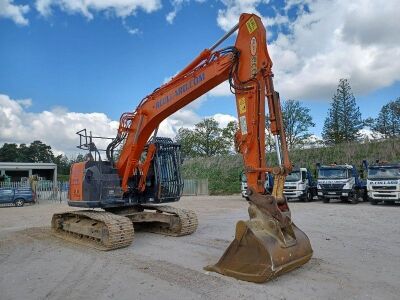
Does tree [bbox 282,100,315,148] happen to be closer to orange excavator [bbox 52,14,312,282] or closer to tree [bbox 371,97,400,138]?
tree [bbox 371,97,400,138]

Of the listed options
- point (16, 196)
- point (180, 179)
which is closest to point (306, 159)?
point (16, 196)

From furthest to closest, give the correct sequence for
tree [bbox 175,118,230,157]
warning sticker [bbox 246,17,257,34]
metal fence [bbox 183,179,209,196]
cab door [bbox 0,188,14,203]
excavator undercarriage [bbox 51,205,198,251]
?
1. tree [bbox 175,118,230,157]
2. metal fence [bbox 183,179,209,196]
3. cab door [bbox 0,188,14,203]
4. excavator undercarriage [bbox 51,205,198,251]
5. warning sticker [bbox 246,17,257,34]

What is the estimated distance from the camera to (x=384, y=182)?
21.2 metres

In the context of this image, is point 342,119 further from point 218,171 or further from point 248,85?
point 248,85

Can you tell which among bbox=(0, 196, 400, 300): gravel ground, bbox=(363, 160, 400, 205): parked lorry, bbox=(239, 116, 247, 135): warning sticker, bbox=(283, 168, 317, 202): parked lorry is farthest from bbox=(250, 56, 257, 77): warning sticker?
bbox=(283, 168, 317, 202): parked lorry

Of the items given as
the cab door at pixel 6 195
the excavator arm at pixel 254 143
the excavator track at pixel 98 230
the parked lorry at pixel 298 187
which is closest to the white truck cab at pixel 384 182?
the parked lorry at pixel 298 187

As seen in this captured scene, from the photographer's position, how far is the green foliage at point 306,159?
104 feet

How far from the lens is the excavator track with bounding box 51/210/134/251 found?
28.6ft

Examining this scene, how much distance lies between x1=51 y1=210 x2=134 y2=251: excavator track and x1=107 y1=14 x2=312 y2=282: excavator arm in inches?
108

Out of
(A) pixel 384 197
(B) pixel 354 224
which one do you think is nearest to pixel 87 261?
(B) pixel 354 224

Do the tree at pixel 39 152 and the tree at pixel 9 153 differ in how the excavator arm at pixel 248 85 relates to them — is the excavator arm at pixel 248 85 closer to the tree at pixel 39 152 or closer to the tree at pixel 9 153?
the tree at pixel 9 153

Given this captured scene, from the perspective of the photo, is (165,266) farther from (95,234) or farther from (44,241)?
(44,241)

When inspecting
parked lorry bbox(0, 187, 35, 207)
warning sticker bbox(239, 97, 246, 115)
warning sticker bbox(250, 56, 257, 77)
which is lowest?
parked lorry bbox(0, 187, 35, 207)

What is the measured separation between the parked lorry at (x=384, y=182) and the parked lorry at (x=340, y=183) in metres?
1.30
